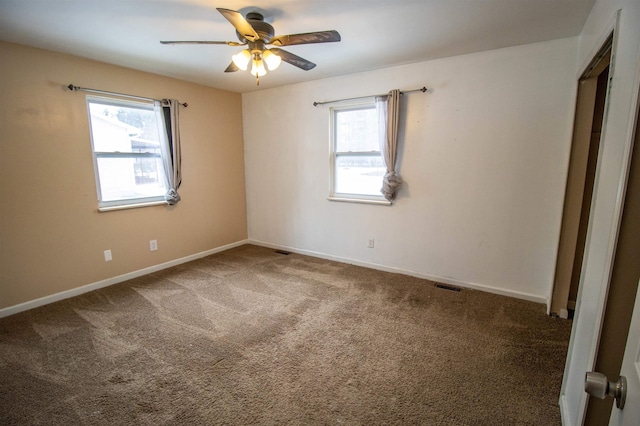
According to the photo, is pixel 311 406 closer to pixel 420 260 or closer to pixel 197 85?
pixel 420 260

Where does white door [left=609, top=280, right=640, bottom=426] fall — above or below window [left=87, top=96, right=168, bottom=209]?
below

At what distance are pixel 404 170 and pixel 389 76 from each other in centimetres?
108

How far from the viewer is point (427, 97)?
10.3 ft

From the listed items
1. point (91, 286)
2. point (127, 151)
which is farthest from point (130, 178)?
point (91, 286)

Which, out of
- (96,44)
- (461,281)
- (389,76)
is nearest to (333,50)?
(389,76)

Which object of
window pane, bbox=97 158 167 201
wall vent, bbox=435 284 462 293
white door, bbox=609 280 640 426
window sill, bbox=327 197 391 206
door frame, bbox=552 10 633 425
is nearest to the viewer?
white door, bbox=609 280 640 426

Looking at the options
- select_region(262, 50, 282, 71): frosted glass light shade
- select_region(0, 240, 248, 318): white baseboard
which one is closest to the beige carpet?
select_region(0, 240, 248, 318): white baseboard

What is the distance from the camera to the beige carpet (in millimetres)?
A: 1652

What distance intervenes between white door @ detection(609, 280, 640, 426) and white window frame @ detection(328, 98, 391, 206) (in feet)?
9.57

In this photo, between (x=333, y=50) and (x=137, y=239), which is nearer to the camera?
(x=333, y=50)

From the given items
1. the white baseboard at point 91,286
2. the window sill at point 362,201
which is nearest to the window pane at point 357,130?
the window sill at point 362,201

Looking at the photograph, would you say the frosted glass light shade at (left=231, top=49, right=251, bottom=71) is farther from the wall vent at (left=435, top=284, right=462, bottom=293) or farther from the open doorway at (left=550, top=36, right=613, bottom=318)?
the wall vent at (left=435, top=284, right=462, bottom=293)

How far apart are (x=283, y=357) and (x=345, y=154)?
2.58m

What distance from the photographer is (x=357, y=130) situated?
147 inches
